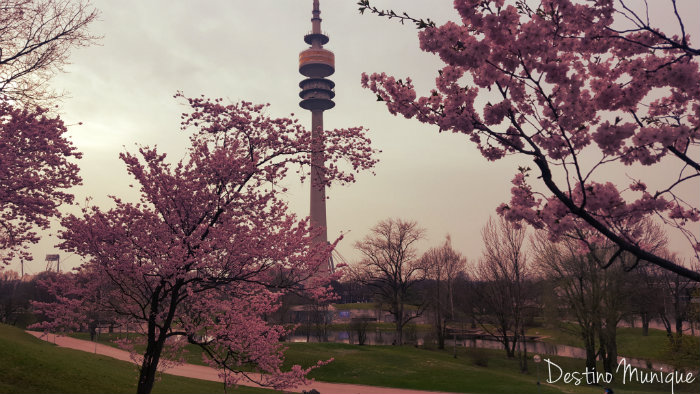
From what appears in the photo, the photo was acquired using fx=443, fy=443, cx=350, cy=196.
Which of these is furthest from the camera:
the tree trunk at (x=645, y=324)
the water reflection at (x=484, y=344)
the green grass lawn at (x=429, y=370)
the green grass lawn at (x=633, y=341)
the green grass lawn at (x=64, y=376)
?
the tree trunk at (x=645, y=324)

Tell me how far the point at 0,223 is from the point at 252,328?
897 centimetres

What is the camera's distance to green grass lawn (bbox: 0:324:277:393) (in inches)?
713

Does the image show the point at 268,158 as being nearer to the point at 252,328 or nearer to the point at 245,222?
the point at 245,222

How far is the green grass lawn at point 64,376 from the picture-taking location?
1810 cm

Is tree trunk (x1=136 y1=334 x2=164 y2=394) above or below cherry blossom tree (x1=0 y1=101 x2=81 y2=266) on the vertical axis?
below

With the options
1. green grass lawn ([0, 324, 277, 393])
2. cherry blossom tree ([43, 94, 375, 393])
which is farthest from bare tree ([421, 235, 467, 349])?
cherry blossom tree ([43, 94, 375, 393])

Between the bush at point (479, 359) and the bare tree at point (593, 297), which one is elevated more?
the bare tree at point (593, 297)

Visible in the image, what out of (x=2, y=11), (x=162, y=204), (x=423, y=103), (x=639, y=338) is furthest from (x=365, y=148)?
(x=639, y=338)

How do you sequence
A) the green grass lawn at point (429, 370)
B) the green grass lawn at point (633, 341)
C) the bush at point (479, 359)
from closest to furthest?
the green grass lawn at point (429, 370)
the bush at point (479, 359)
the green grass lawn at point (633, 341)

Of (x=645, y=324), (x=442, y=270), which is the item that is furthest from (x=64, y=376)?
(x=645, y=324)

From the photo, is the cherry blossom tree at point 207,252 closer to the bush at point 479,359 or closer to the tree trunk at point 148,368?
the tree trunk at point 148,368

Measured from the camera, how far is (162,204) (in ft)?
37.6

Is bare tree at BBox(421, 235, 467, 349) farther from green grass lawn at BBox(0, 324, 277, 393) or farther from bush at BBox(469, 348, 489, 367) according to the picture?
green grass lawn at BBox(0, 324, 277, 393)

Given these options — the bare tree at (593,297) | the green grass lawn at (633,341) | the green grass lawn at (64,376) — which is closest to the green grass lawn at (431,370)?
the bare tree at (593,297)
